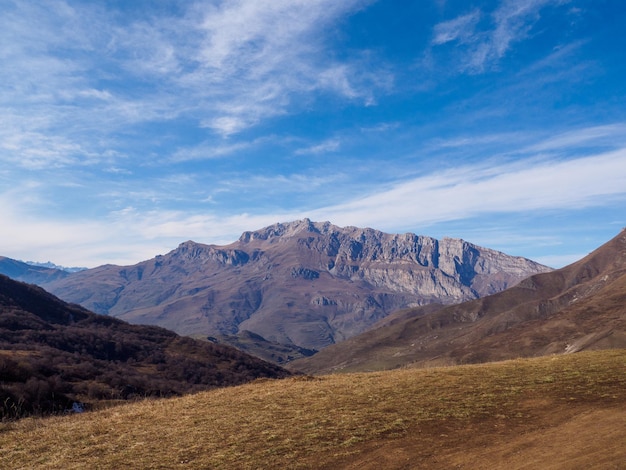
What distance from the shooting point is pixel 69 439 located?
66.2 ft

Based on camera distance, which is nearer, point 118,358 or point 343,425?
point 343,425

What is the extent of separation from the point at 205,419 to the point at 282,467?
780cm

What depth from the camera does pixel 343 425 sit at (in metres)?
19.9

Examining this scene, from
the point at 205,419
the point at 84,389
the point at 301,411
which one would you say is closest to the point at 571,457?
the point at 301,411

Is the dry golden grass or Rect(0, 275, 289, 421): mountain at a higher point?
the dry golden grass

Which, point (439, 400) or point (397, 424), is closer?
point (397, 424)

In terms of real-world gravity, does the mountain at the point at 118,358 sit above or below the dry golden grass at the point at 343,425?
below

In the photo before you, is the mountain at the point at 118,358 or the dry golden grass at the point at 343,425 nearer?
the dry golden grass at the point at 343,425

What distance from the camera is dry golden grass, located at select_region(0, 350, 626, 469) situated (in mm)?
16672

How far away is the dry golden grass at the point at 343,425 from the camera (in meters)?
16.7

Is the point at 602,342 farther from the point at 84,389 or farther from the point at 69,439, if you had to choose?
the point at 69,439

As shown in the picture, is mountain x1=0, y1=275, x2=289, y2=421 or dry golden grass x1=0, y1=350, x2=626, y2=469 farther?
mountain x1=0, y1=275, x2=289, y2=421

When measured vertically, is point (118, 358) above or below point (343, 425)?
below

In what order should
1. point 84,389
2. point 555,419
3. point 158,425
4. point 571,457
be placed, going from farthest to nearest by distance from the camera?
point 84,389
point 158,425
point 555,419
point 571,457
